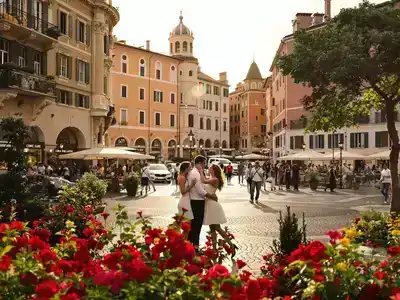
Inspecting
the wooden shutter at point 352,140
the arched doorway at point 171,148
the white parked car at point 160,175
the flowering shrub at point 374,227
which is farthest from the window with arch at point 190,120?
the flowering shrub at point 374,227

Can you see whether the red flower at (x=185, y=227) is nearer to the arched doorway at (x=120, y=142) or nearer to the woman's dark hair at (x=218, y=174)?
A: the woman's dark hair at (x=218, y=174)

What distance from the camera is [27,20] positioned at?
2833 cm

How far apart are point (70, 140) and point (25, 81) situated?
379 inches

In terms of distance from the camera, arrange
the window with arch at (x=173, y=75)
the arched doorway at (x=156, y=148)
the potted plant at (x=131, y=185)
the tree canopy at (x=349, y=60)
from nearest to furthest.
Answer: the tree canopy at (x=349, y=60)
the potted plant at (x=131, y=185)
the arched doorway at (x=156, y=148)
the window with arch at (x=173, y=75)

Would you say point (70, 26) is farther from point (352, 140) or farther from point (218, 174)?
point (352, 140)

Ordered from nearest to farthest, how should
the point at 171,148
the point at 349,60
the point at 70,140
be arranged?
the point at 349,60 < the point at 70,140 < the point at 171,148

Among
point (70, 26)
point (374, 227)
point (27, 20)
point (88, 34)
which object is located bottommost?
point (374, 227)

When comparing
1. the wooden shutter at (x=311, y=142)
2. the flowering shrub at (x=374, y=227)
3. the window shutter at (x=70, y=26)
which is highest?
the window shutter at (x=70, y=26)

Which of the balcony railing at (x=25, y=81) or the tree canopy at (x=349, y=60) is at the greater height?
the balcony railing at (x=25, y=81)

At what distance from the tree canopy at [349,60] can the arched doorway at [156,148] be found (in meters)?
55.4

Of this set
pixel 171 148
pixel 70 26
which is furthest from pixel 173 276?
pixel 171 148

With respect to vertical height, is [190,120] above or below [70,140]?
above

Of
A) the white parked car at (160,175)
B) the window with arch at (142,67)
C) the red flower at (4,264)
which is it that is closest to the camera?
the red flower at (4,264)

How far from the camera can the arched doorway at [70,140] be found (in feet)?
115
